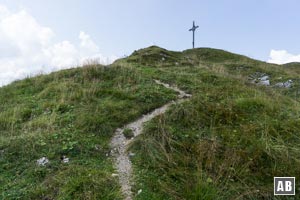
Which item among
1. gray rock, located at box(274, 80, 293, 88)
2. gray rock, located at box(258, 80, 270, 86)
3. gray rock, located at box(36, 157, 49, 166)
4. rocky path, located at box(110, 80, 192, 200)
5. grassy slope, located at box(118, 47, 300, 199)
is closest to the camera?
grassy slope, located at box(118, 47, 300, 199)

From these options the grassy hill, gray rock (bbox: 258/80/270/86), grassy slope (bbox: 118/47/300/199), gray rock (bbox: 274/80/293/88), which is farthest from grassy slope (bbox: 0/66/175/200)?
gray rock (bbox: 274/80/293/88)

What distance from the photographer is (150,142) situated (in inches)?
196

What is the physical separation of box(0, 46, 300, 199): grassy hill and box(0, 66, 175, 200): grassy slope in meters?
0.02

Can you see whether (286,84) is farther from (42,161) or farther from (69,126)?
(42,161)

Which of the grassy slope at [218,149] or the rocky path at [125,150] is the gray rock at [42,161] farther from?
the grassy slope at [218,149]

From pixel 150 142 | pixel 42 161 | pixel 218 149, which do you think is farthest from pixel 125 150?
pixel 218 149

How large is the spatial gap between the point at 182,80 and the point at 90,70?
3543 mm

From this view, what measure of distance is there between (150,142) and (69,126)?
6.63 feet

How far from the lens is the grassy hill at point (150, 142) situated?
3.93m

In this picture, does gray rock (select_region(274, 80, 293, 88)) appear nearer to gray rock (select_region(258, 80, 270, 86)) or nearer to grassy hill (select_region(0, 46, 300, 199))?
gray rock (select_region(258, 80, 270, 86))

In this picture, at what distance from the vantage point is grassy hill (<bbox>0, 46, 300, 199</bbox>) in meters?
3.93

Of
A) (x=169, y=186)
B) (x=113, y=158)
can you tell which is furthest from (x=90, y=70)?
(x=169, y=186)

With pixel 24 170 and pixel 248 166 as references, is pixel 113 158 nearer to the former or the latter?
pixel 24 170

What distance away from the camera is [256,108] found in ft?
22.4
